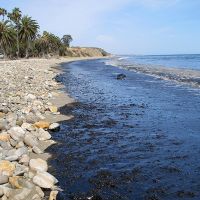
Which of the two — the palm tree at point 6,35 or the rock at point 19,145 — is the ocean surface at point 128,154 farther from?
the palm tree at point 6,35

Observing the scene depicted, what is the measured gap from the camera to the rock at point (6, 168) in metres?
9.28

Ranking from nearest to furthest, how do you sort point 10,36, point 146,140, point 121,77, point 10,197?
point 10,197, point 146,140, point 121,77, point 10,36

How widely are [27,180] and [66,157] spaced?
2.66 m

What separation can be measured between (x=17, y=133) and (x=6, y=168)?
347 centimetres

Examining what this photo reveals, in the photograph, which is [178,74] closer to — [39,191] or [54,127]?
[54,127]

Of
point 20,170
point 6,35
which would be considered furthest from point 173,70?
point 20,170

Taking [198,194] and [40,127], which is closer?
[198,194]

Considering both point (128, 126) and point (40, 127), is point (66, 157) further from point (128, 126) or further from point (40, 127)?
point (128, 126)

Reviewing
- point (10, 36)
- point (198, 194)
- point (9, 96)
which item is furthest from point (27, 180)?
point (10, 36)

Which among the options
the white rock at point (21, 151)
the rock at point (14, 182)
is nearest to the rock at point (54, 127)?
the white rock at point (21, 151)

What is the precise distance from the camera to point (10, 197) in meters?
8.45

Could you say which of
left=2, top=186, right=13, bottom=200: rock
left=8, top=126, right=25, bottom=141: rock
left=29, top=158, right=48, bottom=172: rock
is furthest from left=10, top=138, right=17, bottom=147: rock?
left=2, top=186, right=13, bottom=200: rock

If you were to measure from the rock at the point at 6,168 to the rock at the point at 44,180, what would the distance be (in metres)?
0.69

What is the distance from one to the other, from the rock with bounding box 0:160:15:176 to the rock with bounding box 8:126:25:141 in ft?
9.67
